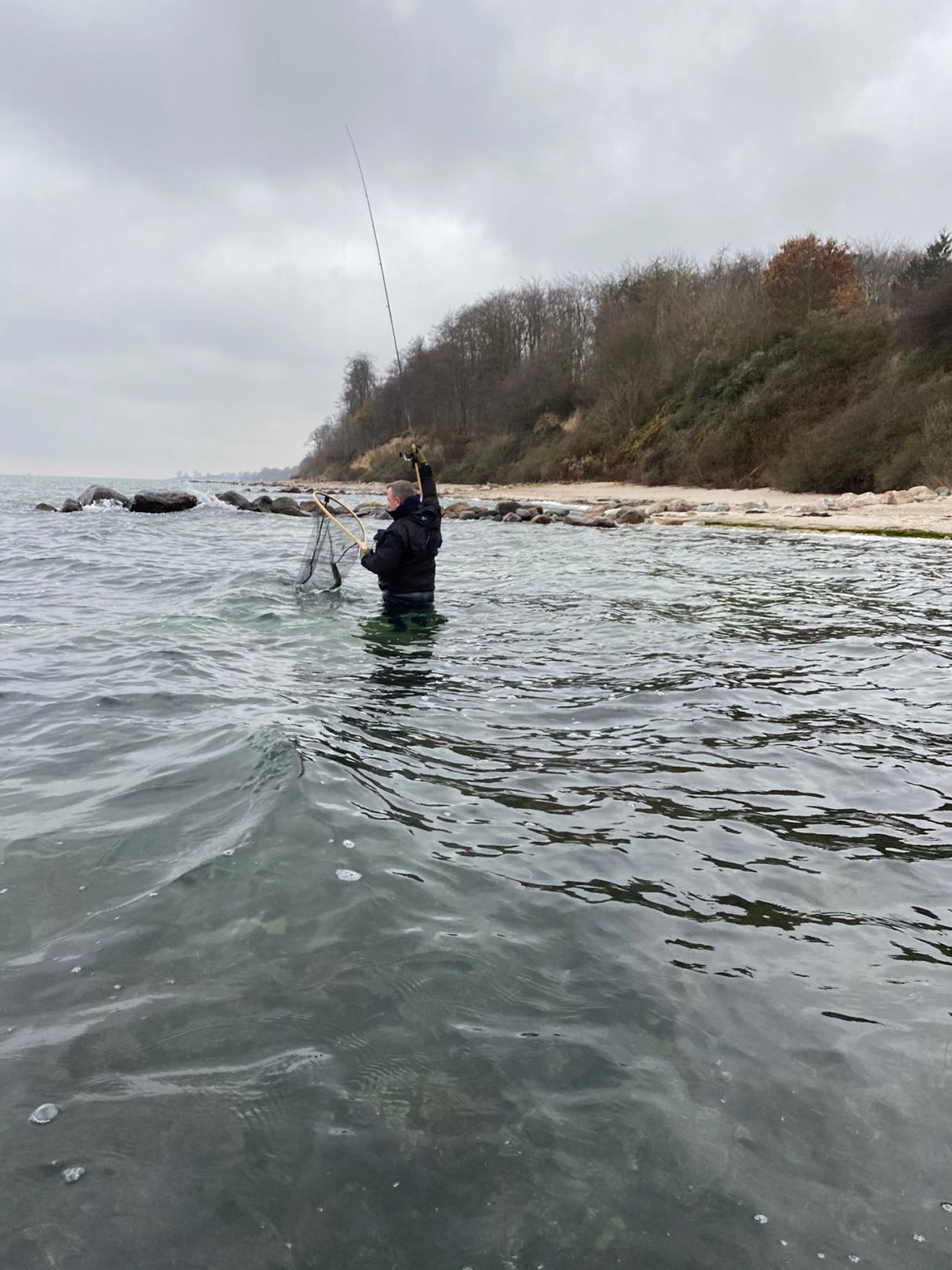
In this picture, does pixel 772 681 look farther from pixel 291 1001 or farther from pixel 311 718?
pixel 291 1001

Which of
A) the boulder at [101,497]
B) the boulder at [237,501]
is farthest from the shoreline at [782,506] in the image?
the boulder at [101,497]

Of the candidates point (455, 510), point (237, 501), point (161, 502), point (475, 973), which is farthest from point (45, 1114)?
point (237, 501)

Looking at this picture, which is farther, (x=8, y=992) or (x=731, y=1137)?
(x=8, y=992)

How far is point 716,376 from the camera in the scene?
3953 cm

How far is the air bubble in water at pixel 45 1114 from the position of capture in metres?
2.22

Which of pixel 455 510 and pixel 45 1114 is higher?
pixel 455 510

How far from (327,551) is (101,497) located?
26.5 m

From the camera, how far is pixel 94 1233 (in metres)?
1.92

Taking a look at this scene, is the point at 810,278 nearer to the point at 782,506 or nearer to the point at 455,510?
the point at 782,506

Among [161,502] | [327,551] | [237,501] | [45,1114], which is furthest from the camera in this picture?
[237,501]

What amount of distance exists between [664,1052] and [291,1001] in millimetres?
1230

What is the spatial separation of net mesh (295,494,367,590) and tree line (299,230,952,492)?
1932 cm

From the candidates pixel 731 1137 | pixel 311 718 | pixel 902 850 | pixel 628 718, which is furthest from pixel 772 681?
pixel 731 1137

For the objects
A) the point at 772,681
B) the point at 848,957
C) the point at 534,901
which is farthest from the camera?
the point at 772,681
